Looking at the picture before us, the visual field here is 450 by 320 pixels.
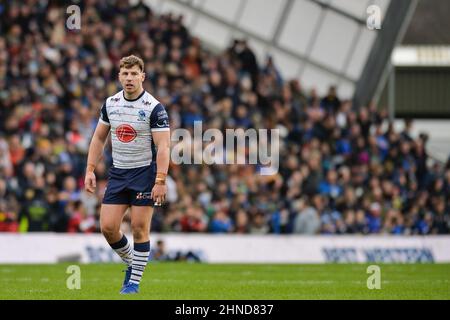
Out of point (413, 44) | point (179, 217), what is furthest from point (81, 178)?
point (413, 44)

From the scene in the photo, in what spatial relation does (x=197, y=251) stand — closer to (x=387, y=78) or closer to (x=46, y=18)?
(x=46, y=18)

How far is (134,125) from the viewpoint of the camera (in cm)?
1291

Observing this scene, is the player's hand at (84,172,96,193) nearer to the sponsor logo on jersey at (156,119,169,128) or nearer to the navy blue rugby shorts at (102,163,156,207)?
the navy blue rugby shorts at (102,163,156,207)

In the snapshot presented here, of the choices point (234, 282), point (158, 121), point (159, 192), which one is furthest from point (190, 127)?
point (159, 192)

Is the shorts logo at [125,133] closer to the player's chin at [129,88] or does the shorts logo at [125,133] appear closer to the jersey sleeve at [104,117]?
the jersey sleeve at [104,117]

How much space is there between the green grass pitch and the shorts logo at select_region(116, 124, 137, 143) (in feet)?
5.61

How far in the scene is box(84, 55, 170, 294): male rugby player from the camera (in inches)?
504

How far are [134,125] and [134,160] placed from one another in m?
0.40

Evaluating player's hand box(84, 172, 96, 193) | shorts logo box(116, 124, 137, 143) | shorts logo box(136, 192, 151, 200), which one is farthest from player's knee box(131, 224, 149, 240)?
shorts logo box(116, 124, 137, 143)

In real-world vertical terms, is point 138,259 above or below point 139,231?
below

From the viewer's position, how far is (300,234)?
26.3m

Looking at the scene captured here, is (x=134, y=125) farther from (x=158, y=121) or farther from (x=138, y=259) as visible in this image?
(x=138, y=259)

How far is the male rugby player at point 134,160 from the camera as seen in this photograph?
12.8 meters
